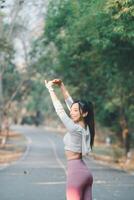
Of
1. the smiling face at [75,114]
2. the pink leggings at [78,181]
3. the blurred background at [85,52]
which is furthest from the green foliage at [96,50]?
the pink leggings at [78,181]

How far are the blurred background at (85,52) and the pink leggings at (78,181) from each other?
10.1 m

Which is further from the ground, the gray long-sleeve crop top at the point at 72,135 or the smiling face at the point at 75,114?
the smiling face at the point at 75,114

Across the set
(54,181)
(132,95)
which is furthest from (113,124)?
(54,181)

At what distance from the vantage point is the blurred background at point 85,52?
22.9m

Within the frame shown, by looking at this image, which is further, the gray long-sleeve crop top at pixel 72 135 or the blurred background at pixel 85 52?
the blurred background at pixel 85 52

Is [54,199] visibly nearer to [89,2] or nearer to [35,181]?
[35,181]

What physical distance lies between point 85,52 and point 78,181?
25.3 m

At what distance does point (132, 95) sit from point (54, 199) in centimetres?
1913

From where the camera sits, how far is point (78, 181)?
23.9ft

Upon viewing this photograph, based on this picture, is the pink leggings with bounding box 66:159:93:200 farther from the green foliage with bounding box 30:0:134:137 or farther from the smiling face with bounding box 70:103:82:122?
the green foliage with bounding box 30:0:134:137

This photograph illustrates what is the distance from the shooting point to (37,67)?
177 ft

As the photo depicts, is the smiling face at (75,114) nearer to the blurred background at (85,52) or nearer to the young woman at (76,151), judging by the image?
the young woman at (76,151)

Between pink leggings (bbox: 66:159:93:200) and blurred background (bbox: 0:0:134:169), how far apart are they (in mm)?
10104

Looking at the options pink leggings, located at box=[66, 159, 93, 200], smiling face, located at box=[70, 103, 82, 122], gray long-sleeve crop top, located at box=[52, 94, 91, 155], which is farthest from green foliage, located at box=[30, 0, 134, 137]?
pink leggings, located at box=[66, 159, 93, 200]
